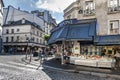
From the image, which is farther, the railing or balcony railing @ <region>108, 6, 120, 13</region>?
the railing

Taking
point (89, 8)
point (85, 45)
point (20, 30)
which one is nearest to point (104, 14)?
point (89, 8)

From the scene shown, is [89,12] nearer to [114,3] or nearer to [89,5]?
[89,5]

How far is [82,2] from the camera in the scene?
2314 centimetres

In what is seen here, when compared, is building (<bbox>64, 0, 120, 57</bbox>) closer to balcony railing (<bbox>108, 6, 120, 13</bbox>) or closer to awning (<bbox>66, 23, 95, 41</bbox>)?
balcony railing (<bbox>108, 6, 120, 13</bbox>)

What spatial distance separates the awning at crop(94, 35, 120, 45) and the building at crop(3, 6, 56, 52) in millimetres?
29542

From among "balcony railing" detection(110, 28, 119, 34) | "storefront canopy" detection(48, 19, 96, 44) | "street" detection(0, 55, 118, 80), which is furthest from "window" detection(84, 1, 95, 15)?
"street" detection(0, 55, 118, 80)

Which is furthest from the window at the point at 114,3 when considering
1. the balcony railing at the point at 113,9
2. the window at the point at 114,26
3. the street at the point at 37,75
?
the street at the point at 37,75

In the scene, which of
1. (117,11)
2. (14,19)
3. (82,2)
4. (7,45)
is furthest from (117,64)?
(14,19)

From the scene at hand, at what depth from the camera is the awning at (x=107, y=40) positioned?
1810 centimetres

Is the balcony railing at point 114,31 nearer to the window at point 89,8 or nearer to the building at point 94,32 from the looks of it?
the building at point 94,32

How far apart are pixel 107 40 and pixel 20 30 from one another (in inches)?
1441

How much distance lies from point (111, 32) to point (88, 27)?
2.97 metres

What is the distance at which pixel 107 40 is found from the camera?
18.7m

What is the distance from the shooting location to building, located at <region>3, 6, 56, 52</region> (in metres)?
50.7
